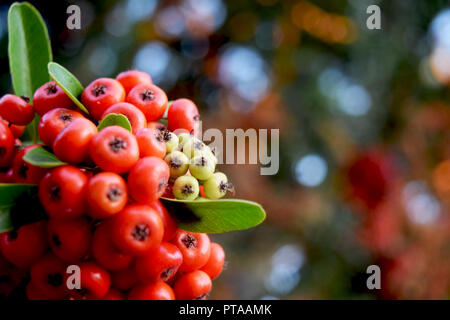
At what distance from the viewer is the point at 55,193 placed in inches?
28.6

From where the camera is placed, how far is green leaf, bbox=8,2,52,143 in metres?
1.04

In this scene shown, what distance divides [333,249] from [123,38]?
8.67 ft

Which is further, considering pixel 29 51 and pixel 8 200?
pixel 29 51

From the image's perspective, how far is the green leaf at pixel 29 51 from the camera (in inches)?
41.1

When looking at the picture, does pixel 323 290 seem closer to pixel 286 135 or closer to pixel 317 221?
pixel 317 221

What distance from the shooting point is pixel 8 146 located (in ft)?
2.89

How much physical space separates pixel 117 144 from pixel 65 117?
18 centimetres

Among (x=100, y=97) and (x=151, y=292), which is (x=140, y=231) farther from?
(x=100, y=97)

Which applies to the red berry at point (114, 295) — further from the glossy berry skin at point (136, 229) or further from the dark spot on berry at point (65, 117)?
the dark spot on berry at point (65, 117)

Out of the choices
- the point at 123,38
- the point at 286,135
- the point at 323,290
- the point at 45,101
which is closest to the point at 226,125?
the point at 286,135

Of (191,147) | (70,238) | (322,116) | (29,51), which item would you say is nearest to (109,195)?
(70,238)

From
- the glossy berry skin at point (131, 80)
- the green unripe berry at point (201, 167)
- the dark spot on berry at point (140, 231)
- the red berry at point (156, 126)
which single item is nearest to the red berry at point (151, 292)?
the dark spot on berry at point (140, 231)

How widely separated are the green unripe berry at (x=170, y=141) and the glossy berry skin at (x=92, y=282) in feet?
0.88

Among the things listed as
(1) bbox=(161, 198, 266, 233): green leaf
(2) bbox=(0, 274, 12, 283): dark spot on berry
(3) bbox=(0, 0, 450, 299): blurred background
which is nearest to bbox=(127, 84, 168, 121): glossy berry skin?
(1) bbox=(161, 198, 266, 233): green leaf
